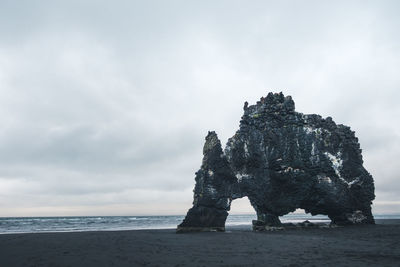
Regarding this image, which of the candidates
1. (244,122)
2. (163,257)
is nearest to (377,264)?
(163,257)

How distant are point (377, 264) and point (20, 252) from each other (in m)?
22.4

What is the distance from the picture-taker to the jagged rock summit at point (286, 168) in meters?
46.0

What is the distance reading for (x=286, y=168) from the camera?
4766 centimetres

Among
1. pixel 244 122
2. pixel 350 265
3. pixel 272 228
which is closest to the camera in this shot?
pixel 350 265

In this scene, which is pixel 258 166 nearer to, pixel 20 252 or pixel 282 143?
pixel 282 143

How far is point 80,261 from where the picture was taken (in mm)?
17047

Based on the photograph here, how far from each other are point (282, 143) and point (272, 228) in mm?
13822

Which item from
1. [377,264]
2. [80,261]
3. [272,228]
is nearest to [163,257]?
[80,261]

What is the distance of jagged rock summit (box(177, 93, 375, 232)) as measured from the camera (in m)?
46.0

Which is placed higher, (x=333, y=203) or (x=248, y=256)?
(x=333, y=203)

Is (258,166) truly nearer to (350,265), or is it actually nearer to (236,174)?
(236,174)

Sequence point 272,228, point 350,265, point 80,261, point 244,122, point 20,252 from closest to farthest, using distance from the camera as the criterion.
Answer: point 350,265 < point 80,261 < point 20,252 < point 272,228 < point 244,122

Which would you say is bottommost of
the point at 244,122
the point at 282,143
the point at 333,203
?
the point at 333,203

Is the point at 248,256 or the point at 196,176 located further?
the point at 196,176
